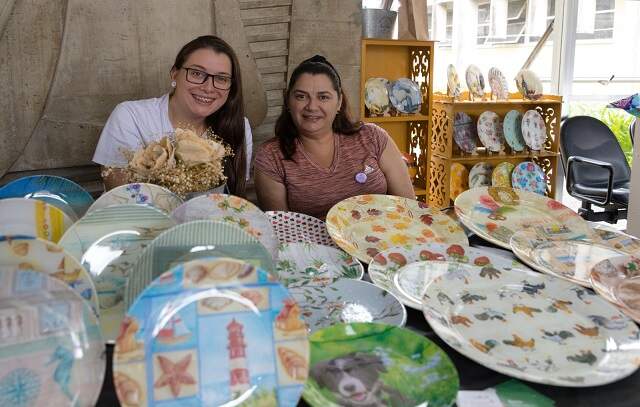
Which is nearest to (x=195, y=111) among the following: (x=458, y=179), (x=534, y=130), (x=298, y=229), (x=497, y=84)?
(x=298, y=229)

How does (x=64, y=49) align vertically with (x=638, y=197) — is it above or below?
above

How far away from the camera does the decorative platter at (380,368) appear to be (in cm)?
87

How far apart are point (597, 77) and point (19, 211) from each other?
547 cm

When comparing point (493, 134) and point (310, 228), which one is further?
point (493, 134)

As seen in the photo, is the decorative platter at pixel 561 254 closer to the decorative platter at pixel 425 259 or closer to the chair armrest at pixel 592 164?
the decorative platter at pixel 425 259

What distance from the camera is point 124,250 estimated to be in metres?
1.10

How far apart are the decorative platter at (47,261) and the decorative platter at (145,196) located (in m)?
0.40

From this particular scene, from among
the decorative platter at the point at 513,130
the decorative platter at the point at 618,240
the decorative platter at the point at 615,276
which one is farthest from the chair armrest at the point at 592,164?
the decorative platter at the point at 615,276

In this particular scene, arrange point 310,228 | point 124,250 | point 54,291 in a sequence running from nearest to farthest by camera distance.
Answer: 1. point 54,291
2. point 124,250
3. point 310,228

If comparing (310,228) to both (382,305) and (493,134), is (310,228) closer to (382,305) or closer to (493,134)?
(382,305)

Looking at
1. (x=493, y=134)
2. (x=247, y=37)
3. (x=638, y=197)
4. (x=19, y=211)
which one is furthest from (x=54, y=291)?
(x=493, y=134)

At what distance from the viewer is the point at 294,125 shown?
7.45 ft

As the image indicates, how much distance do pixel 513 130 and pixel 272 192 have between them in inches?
103

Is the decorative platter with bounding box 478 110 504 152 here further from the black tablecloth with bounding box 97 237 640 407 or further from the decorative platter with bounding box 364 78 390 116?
the black tablecloth with bounding box 97 237 640 407
